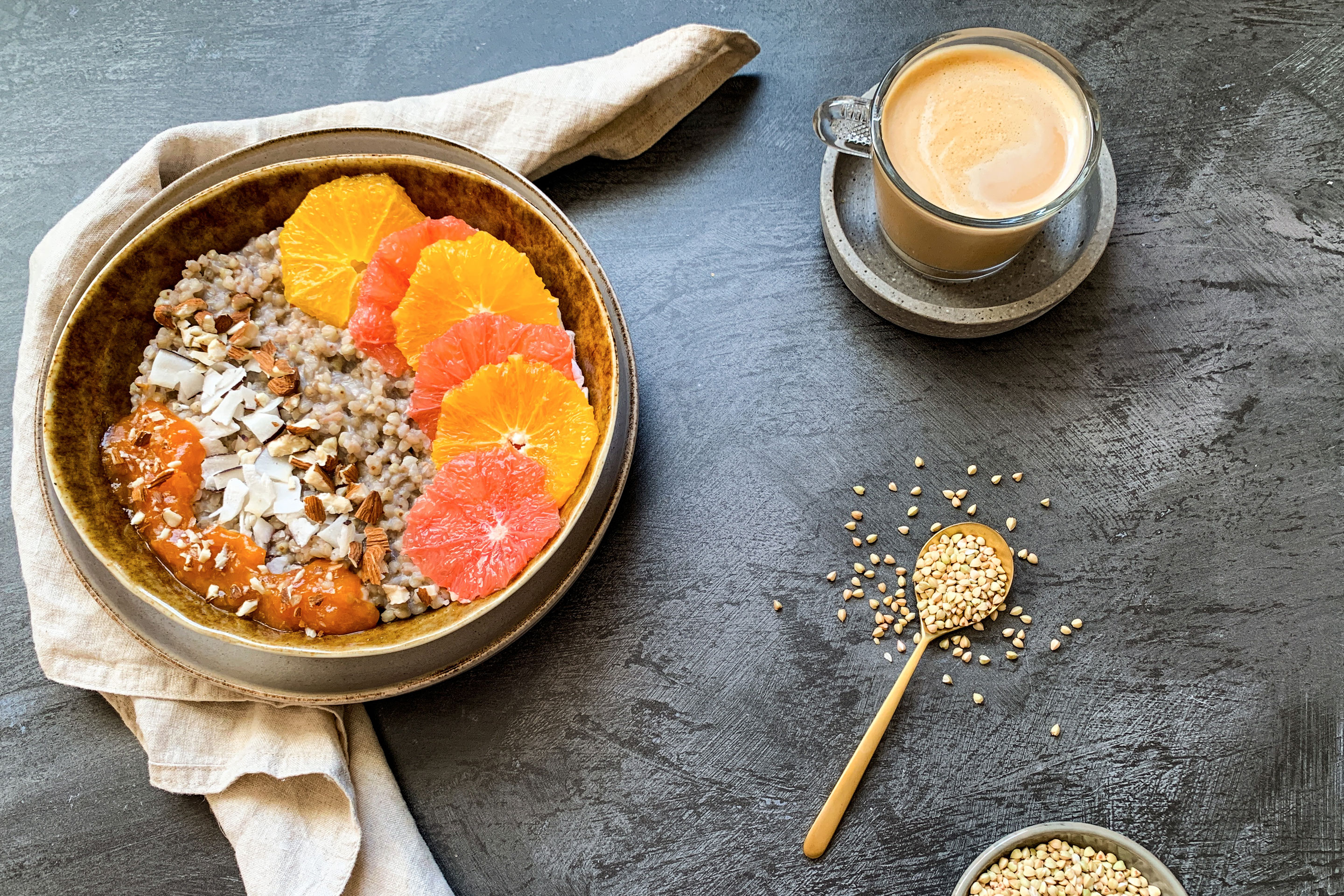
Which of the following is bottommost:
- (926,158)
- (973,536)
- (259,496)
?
(973,536)

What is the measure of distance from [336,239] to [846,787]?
1.41 meters

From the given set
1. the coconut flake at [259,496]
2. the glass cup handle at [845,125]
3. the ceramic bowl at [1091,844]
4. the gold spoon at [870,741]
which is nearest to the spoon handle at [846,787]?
the gold spoon at [870,741]

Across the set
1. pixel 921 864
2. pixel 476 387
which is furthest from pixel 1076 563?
pixel 476 387

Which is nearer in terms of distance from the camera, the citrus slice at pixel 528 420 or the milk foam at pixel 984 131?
the citrus slice at pixel 528 420

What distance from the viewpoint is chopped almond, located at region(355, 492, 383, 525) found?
161 centimetres

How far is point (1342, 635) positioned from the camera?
1814 millimetres

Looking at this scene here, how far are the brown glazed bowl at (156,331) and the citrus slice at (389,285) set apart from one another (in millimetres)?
89

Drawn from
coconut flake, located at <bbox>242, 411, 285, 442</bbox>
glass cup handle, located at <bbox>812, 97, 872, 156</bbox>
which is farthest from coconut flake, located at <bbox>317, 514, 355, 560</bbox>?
glass cup handle, located at <bbox>812, 97, 872, 156</bbox>

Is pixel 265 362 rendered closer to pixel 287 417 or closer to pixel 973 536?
pixel 287 417

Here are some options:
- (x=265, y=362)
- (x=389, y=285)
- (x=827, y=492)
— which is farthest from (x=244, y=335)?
(x=827, y=492)

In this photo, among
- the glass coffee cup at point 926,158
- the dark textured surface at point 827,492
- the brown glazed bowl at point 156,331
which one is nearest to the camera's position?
the brown glazed bowl at point 156,331

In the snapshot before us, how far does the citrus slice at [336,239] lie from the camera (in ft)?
5.53

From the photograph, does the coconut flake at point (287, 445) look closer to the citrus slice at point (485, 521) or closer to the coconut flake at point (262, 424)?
the coconut flake at point (262, 424)

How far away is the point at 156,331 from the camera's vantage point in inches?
68.1
